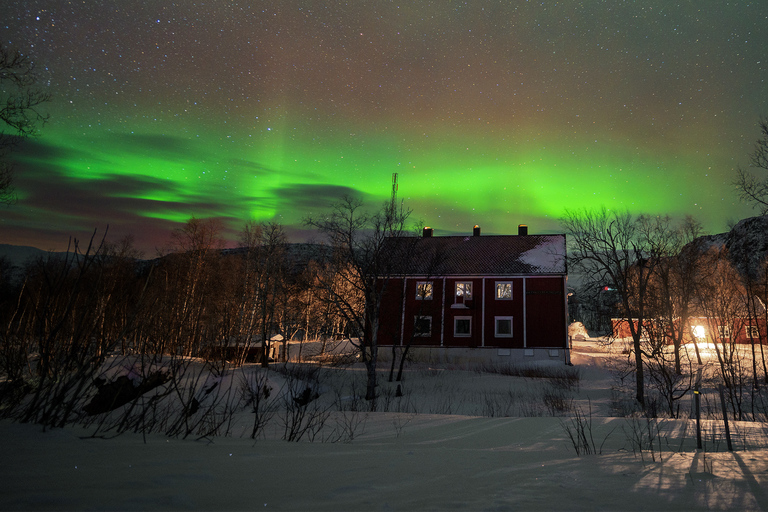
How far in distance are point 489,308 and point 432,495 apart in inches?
1267

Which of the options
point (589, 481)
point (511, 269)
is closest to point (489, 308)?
point (511, 269)

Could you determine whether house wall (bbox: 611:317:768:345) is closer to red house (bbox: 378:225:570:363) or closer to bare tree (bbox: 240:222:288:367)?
red house (bbox: 378:225:570:363)

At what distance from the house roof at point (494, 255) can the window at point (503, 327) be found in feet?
12.6

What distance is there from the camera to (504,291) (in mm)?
34938

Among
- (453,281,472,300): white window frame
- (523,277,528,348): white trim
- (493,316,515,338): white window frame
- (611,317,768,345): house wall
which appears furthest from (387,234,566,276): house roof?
(611,317,768,345): house wall

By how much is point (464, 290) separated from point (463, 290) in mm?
85

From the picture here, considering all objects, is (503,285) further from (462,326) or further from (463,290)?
(462,326)

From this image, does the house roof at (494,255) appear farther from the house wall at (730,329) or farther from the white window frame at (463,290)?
the house wall at (730,329)

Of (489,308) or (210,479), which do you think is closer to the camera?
(210,479)

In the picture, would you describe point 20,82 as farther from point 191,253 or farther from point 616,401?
point 616,401

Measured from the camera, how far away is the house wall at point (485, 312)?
33500 millimetres

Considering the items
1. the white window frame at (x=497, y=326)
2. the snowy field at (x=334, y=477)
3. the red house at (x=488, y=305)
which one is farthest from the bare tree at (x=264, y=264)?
the snowy field at (x=334, y=477)

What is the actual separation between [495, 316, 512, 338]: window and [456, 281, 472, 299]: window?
3045 millimetres

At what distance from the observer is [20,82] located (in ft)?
41.2
